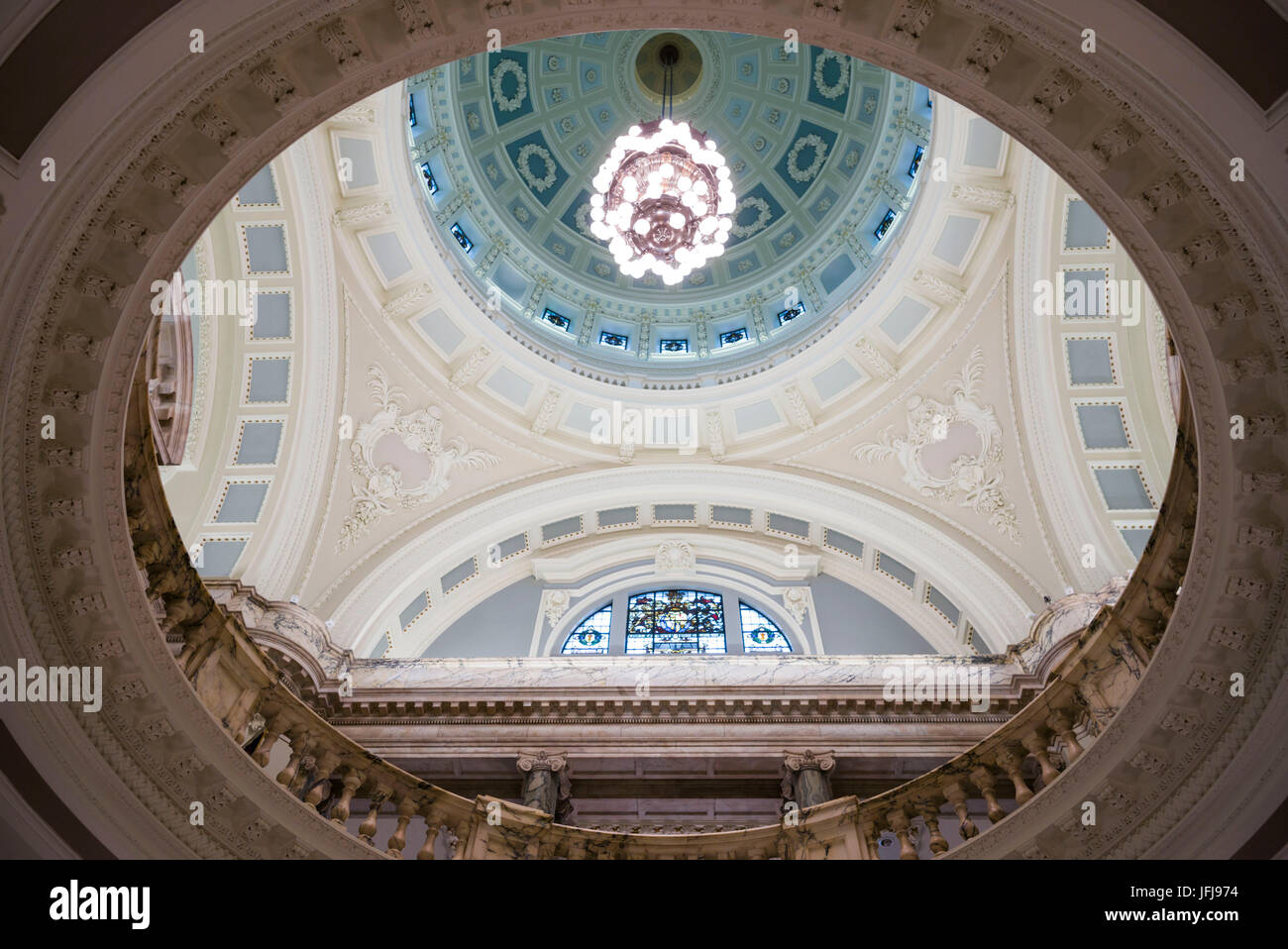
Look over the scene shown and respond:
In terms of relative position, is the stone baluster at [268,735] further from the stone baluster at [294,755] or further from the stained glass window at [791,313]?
the stained glass window at [791,313]

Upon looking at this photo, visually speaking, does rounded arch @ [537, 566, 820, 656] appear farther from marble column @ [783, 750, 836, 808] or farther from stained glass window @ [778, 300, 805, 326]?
stained glass window @ [778, 300, 805, 326]

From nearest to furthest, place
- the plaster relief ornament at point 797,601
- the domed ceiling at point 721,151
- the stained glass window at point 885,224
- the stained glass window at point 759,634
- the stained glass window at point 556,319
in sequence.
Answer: the stained glass window at point 759,634
the plaster relief ornament at point 797,601
the stained glass window at point 885,224
the domed ceiling at point 721,151
the stained glass window at point 556,319

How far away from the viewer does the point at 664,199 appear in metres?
15.9

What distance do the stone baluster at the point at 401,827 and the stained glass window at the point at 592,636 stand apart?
7.49 m

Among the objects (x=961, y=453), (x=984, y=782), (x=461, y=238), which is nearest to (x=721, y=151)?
(x=461, y=238)

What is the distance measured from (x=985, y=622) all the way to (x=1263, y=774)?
26.5ft

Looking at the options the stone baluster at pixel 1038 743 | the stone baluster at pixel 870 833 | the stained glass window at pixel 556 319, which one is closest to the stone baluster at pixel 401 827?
the stone baluster at pixel 870 833

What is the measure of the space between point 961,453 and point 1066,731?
28.9 ft

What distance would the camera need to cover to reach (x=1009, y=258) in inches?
604

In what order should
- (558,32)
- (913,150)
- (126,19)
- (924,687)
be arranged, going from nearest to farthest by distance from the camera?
(126,19) < (558,32) < (924,687) < (913,150)

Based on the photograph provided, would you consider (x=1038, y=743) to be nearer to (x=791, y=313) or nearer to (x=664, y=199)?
(x=664, y=199)

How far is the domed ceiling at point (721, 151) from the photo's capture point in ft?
61.5
